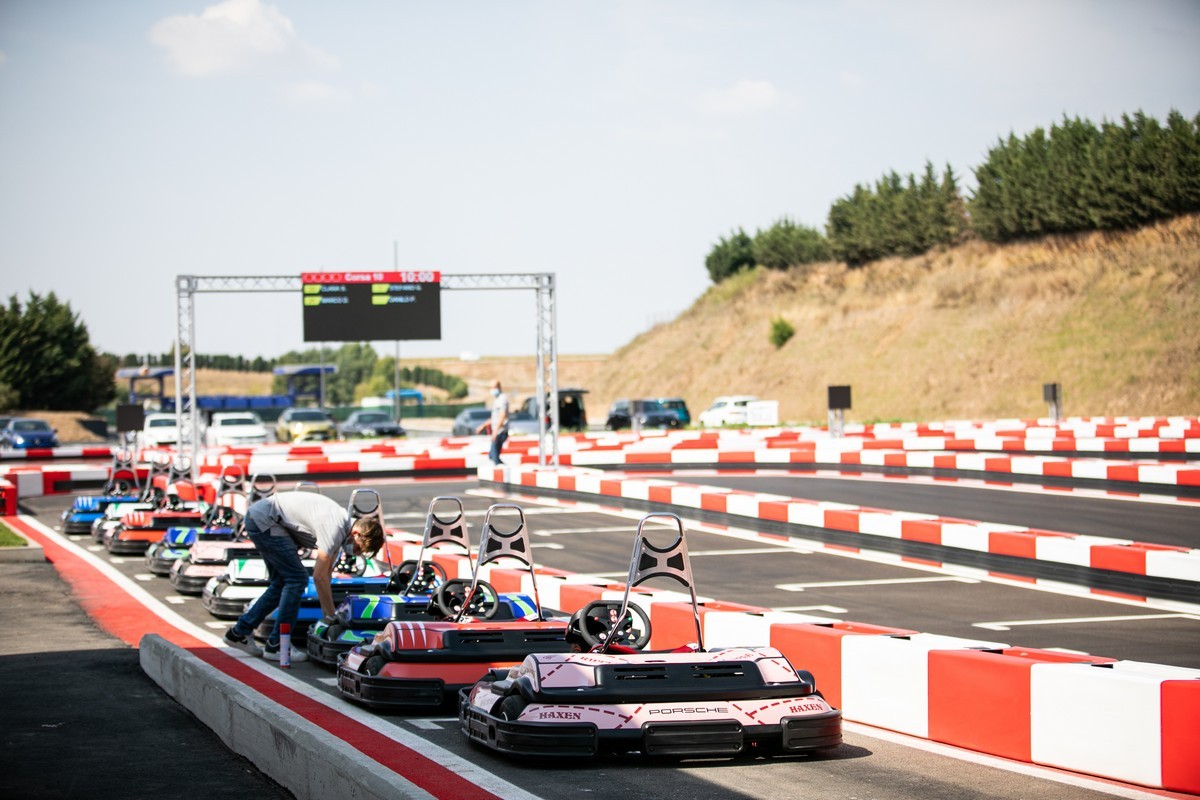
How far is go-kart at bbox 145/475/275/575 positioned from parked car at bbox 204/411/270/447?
3175 centimetres

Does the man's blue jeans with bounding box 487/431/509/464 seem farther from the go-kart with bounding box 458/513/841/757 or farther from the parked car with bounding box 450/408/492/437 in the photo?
the parked car with bounding box 450/408/492/437

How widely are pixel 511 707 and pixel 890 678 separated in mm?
2103

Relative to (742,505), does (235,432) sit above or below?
above

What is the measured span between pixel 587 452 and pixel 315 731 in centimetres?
2418

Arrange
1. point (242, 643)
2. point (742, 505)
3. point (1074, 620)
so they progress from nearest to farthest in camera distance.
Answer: point (242, 643), point (1074, 620), point (742, 505)

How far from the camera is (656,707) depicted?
664cm

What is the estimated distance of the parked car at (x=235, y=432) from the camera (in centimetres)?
4781

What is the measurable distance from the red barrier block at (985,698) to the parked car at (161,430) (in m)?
41.1

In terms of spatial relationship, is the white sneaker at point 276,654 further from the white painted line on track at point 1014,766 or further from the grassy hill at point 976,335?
the grassy hill at point 976,335

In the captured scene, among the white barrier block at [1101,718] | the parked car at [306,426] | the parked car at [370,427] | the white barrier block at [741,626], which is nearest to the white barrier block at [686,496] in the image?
the white barrier block at [741,626]

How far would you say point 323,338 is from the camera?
29.0m

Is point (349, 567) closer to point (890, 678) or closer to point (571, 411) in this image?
point (890, 678)

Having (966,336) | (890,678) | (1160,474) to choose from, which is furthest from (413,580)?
(966,336)

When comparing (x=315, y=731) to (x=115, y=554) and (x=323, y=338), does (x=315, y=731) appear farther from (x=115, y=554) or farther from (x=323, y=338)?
(x=323, y=338)
